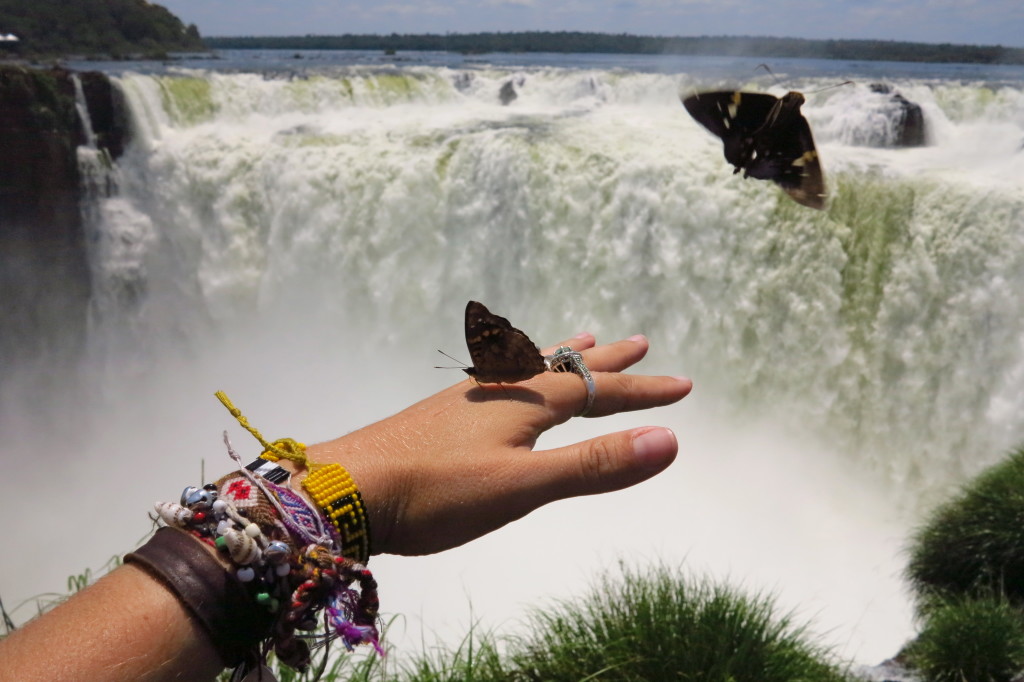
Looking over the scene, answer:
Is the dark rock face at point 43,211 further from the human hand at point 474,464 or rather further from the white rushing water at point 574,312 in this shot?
the human hand at point 474,464

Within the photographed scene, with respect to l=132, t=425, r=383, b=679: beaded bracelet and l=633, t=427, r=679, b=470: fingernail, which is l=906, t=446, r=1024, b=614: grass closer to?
l=633, t=427, r=679, b=470: fingernail

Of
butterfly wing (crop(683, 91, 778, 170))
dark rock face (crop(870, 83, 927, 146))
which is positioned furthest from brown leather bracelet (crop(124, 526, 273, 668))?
dark rock face (crop(870, 83, 927, 146))

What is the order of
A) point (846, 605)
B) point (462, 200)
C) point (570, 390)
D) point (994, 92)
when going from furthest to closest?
1. point (994, 92)
2. point (462, 200)
3. point (846, 605)
4. point (570, 390)

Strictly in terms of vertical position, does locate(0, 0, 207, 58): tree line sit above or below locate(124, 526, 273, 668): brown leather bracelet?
above

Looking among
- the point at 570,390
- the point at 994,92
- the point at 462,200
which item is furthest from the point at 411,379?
the point at 994,92

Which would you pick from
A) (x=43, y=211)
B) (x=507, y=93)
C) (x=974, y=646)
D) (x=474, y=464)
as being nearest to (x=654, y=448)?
(x=474, y=464)

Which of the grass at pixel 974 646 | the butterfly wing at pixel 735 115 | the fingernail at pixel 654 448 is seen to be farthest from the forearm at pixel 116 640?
the grass at pixel 974 646

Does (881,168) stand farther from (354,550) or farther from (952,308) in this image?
(354,550)
